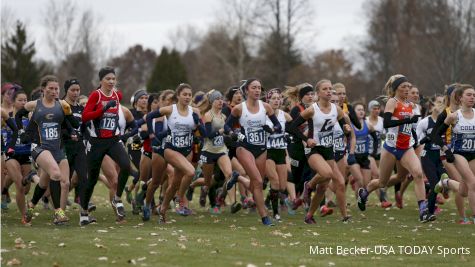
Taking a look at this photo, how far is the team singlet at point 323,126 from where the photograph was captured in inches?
554

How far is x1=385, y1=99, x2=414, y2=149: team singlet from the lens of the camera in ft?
47.9

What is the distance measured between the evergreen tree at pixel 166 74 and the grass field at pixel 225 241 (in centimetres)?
5974

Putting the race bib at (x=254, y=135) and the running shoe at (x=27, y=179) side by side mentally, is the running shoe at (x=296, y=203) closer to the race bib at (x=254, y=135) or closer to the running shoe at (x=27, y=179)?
the race bib at (x=254, y=135)

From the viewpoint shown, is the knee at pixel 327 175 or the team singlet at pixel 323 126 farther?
the team singlet at pixel 323 126

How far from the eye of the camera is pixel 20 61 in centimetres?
6259

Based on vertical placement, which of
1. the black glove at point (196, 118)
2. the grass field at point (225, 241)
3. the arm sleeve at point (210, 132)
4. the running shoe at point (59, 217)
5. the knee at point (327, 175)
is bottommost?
the grass field at point (225, 241)

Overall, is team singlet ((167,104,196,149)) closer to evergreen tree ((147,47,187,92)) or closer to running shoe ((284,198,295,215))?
running shoe ((284,198,295,215))

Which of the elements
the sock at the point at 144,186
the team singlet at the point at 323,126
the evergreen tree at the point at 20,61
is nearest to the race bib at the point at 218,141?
the sock at the point at 144,186

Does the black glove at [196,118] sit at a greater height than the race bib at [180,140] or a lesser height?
greater

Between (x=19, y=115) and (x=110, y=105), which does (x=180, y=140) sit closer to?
(x=110, y=105)

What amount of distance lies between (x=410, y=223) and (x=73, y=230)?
584 cm

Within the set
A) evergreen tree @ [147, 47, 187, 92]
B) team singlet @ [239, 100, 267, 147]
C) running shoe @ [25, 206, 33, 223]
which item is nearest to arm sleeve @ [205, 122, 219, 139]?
team singlet @ [239, 100, 267, 147]

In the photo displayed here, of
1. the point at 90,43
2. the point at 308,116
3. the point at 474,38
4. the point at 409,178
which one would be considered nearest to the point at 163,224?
the point at 308,116

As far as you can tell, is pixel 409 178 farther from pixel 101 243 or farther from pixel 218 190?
pixel 101 243
